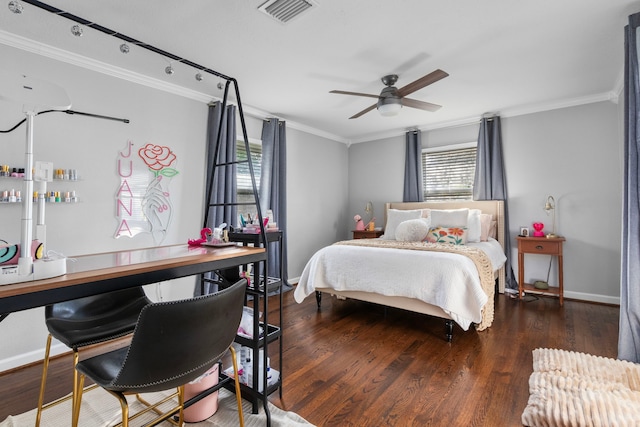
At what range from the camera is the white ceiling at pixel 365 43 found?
6.71 feet

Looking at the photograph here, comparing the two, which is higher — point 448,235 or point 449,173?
point 449,173

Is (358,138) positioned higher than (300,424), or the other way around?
(358,138)

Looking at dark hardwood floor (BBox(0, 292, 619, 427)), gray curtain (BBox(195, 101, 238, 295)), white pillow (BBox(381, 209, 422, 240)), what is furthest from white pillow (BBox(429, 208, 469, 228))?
gray curtain (BBox(195, 101, 238, 295))

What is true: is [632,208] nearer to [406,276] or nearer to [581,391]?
[581,391]

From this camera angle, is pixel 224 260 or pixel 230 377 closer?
pixel 224 260

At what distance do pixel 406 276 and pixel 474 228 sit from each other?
5.20 feet

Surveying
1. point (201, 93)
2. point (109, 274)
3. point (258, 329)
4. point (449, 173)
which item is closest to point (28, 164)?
point (109, 274)

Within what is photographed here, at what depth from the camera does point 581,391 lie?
175 centimetres

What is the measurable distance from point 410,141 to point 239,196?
109 inches

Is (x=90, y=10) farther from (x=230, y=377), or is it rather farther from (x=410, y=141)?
(x=410, y=141)

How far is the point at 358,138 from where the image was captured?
5.60 meters

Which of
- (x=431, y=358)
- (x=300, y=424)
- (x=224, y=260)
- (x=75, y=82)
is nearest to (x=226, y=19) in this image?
(x=75, y=82)

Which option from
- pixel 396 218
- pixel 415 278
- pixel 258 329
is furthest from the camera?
pixel 396 218

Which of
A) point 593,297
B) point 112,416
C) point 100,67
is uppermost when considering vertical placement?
point 100,67
